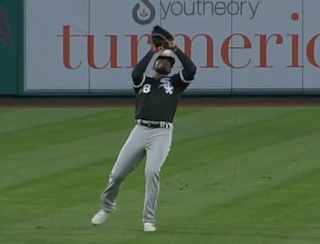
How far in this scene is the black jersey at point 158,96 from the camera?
35.1ft

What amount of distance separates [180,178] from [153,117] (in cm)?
416

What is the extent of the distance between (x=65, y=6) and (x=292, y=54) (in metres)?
5.00

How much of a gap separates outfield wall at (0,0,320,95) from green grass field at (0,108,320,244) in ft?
5.47

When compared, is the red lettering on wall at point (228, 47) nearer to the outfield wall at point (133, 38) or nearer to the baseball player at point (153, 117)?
the outfield wall at point (133, 38)

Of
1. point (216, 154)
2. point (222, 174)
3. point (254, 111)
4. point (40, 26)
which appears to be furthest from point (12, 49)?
point (222, 174)

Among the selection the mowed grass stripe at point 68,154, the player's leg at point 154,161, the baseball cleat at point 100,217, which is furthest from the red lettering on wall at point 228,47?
the player's leg at point 154,161

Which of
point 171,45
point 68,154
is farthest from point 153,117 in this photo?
point 68,154

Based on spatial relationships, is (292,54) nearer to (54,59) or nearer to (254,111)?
(254,111)

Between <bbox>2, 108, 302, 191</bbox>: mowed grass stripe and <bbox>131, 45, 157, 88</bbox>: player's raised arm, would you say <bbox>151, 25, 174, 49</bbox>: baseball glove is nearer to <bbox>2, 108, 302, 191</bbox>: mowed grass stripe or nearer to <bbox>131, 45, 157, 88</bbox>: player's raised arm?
<bbox>131, 45, 157, 88</bbox>: player's raised arm

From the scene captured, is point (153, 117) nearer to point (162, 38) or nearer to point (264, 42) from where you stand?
point (162, 38)

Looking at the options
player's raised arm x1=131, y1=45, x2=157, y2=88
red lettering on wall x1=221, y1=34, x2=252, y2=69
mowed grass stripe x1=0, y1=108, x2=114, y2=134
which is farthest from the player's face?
red lettering on wall x1=221, y1=34, x2=252, y2=69

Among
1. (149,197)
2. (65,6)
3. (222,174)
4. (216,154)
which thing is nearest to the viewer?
(149,197)

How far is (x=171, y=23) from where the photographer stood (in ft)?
79.9

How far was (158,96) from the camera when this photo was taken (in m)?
10.7
